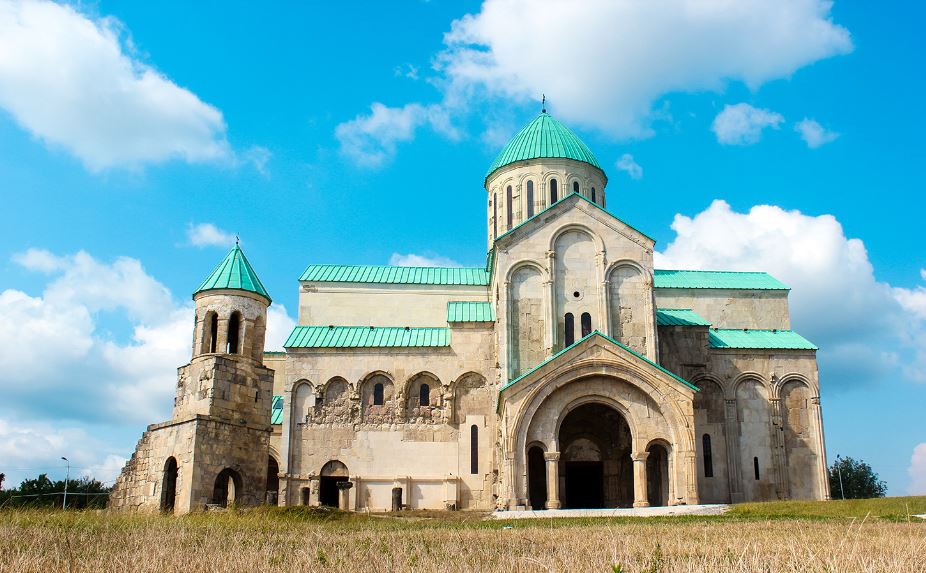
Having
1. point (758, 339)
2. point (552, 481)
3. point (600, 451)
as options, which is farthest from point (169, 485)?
→ point (758, 339)

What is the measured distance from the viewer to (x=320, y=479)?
2997cm

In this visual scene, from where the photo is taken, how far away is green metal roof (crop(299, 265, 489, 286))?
34750 millimetres

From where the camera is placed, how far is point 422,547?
11.1 metres

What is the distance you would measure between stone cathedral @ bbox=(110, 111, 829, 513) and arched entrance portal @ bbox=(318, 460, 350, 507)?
73 mm

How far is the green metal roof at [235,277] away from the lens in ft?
80.3

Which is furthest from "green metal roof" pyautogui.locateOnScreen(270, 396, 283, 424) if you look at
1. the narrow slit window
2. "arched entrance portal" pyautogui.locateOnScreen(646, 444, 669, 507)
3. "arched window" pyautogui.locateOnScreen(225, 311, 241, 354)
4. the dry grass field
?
the dry grass field

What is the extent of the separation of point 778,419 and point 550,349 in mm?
9651

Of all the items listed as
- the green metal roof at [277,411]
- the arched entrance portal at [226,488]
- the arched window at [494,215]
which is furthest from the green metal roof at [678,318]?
the arched entrance portal at [226,488]

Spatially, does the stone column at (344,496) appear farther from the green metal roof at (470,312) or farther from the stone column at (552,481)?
the stone column at (552,481)

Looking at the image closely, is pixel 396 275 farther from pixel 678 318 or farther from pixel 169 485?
pixel 169 485

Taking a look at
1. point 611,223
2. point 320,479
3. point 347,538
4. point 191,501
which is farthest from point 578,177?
point 347,538

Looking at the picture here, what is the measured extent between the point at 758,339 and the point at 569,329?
28.8 feet

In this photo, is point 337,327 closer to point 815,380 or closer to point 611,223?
point 611,223

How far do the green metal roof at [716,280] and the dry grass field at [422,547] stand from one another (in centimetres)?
1941
